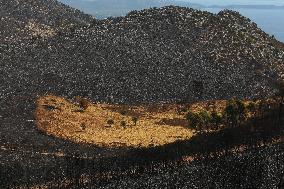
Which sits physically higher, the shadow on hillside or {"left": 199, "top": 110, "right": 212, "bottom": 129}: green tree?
{"left": 199, "top": 110, "right": 212, "bottom": 129}: green tree

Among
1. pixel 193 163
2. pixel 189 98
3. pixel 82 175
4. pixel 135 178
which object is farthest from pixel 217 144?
pixel 189 98

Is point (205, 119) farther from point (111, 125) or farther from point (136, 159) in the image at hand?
point (136, 159)

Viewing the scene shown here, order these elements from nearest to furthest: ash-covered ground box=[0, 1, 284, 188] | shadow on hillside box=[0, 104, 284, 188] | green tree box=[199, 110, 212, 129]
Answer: shadow on hillside box=[0, 104, 284, 188]
green tree box=[199, 110, 212, 129]
ash-covered ground box=[0, 1, 284, 188]

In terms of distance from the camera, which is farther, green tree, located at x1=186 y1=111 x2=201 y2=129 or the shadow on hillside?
green tree, located at x1=186 y1=111 x2=201 y2=129

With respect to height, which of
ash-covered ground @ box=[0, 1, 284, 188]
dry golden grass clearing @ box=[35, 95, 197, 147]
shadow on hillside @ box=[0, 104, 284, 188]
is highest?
ash-covered ground @ box=[0, 1, 284, 188]

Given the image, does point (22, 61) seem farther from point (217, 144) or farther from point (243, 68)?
point (217, 144)

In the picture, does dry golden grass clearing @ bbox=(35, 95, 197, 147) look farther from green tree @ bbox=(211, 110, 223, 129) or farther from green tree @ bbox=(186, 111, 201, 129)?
green tree @ bbox=(211, 110, 223, 129)

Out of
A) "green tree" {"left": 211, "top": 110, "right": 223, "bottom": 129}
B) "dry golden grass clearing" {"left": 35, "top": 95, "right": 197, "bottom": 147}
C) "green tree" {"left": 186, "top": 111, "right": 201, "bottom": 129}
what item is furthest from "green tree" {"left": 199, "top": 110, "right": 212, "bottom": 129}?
"dry golden grass clearing" {"left": 35, "top": 95, "right": 197, "bottom": 147}
